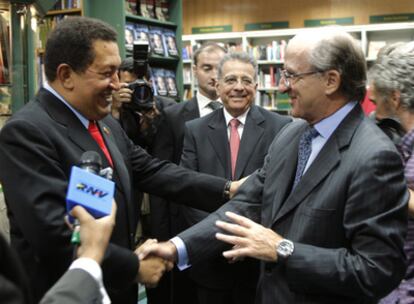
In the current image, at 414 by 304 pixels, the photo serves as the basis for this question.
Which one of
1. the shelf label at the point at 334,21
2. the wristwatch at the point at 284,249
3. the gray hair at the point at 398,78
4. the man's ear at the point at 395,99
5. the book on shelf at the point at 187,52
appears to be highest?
the shelf label at the point at 334,21

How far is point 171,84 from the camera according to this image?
231 inches

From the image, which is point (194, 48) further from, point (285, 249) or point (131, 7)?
point (285, 249)

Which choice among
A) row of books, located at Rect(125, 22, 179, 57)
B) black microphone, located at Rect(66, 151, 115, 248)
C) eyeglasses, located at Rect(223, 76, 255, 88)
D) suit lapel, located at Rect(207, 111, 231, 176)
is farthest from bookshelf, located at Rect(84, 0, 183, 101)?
black microphone, located at Rect(66, 151, 115, 248)

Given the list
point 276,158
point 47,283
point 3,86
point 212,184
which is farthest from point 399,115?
point 3,86

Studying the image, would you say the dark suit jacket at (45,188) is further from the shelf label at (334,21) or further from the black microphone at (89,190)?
the shelf label at (334,21)

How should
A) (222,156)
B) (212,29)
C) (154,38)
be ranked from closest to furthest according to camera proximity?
(222,156) → (154,38) → (212,29)

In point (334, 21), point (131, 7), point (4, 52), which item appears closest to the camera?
point (4, 52)

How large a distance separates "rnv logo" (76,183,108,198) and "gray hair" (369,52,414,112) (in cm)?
135

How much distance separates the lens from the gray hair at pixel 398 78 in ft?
7.14

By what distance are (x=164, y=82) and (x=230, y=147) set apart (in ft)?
9.05

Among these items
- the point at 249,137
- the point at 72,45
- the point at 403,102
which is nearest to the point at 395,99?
the point at 403,102

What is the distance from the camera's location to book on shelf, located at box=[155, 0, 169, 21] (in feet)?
19.2

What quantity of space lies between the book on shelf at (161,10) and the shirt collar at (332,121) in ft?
13.9

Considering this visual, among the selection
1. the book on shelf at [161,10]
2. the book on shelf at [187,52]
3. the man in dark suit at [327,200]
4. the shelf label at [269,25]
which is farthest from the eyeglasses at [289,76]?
the shelf label at [269,25]
